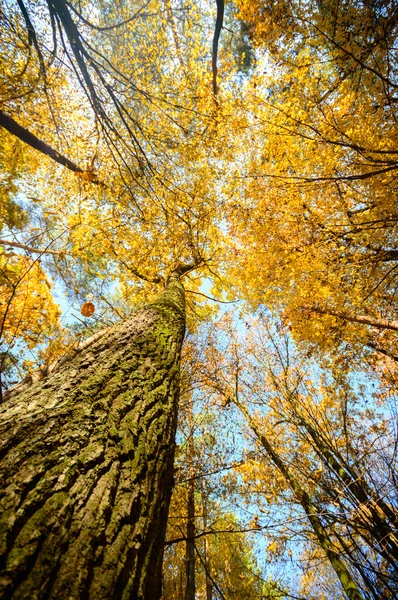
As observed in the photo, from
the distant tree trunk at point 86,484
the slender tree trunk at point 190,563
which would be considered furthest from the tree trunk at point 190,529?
the distant tree trunk at point 86,484

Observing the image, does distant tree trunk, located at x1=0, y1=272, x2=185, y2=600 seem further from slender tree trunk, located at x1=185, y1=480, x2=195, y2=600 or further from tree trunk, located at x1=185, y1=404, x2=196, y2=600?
slender tree trunk, located at x1=185, y1=480, x2=195, y2=600

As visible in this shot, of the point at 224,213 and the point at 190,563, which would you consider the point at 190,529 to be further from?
the point at 224,213

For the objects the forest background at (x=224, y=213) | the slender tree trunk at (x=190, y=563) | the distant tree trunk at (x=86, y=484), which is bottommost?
the slender tree trunk at (x=190, y=563)

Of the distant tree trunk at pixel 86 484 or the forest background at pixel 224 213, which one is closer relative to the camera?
the distant tree trunk at pixel 86 484

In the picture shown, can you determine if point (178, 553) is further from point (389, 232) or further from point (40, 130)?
point (40, 130)

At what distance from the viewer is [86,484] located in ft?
3.08

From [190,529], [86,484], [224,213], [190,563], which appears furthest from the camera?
[224,213]

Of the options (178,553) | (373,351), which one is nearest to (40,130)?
(373,351)

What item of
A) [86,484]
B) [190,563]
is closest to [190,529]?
[190,563]

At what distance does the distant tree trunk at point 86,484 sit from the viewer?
69 cm

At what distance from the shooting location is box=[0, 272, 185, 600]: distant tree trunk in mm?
690

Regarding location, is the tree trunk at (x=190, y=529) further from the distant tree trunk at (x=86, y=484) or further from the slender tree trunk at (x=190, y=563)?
the distant tree trunk at (x=86, y=484)

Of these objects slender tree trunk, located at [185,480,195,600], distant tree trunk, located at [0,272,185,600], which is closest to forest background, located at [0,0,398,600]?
slender tree trunk, located at [185,480,195,600]

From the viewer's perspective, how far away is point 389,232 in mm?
5453
